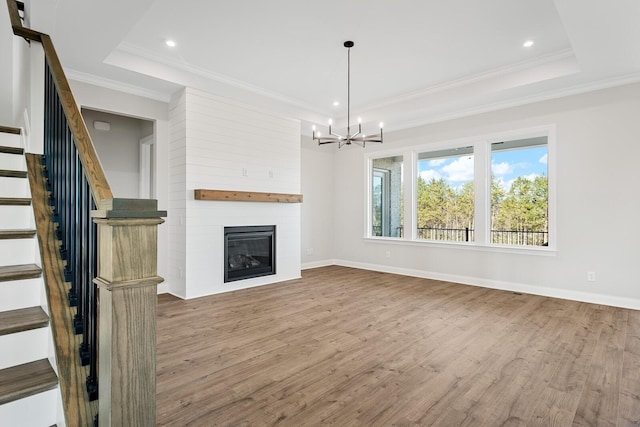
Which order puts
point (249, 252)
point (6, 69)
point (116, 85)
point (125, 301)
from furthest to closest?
point (249, 252) → point (116, 85) → point (6, 69) → point (125, 301)

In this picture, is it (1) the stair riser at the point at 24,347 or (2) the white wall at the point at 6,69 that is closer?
(1) the stair riser at the point at 24,347

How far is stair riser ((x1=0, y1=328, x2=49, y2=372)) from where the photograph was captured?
1502 millimetres

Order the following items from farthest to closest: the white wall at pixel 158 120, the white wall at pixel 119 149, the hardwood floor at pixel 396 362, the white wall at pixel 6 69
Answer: the white wall at pixel 119 149 → the white wall at pixel 158 120 → the white wall at pixel 6 69 → the hardwood floor at pixel 396 362

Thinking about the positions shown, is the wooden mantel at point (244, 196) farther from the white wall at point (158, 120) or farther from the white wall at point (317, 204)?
the white wall at point (317, 204)

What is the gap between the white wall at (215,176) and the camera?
4.66 m

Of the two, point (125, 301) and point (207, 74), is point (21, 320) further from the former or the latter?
point (207, 74)

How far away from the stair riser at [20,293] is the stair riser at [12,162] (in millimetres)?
1147

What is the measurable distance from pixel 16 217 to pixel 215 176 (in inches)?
115

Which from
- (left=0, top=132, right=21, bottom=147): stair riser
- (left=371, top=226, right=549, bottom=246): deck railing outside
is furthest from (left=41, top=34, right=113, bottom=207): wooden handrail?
(left=371, top=226, right=549, bottom=246): deck railing outside

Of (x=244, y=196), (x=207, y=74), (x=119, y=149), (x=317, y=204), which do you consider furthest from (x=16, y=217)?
(x=317, y=204)

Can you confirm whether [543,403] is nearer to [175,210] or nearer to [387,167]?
[175,210]

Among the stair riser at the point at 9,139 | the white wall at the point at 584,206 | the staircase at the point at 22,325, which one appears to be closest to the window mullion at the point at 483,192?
the white wall at the point at 584,206

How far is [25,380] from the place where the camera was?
56.0 inches

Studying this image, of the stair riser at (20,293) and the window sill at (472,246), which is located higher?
the stair riser at (20,293)
